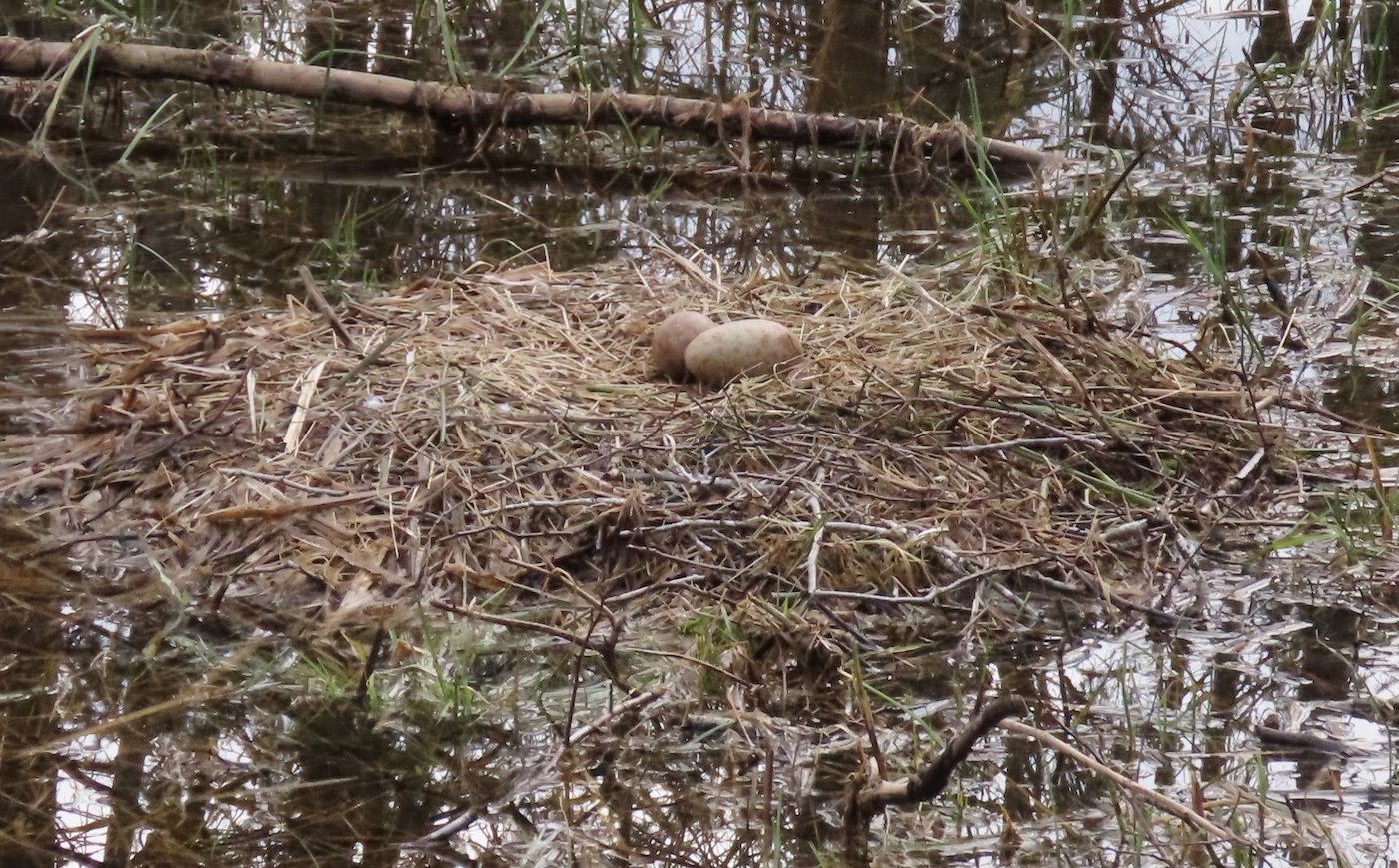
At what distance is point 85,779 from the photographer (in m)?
2.70

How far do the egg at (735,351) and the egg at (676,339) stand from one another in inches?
1.1

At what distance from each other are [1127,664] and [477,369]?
66.5 inches

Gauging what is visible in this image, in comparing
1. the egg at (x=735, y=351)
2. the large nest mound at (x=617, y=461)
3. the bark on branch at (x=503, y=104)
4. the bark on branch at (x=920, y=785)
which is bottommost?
the bark on branch at (x=920, y=785)

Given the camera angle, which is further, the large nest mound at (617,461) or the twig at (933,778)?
the large nest mound at (617,461)

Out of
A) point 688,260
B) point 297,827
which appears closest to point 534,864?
point 297,827

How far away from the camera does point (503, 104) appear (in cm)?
637

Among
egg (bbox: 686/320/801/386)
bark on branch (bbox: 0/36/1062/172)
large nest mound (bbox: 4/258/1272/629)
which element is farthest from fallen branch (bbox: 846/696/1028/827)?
bark on branch (bbox: 0/36/1062/172)

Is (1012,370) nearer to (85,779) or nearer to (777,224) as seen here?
(777,224)

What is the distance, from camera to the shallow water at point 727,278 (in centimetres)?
258

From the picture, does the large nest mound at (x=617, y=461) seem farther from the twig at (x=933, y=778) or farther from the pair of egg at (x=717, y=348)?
the twig at (x=933, y=778)

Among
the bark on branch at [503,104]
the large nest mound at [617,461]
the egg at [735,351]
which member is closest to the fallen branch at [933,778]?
the large nest mound at [617,461]

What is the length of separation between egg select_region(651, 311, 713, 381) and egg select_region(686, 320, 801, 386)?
0.09 feet

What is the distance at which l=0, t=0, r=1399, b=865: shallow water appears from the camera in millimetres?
2582

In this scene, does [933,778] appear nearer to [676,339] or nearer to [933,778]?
[933,778]
